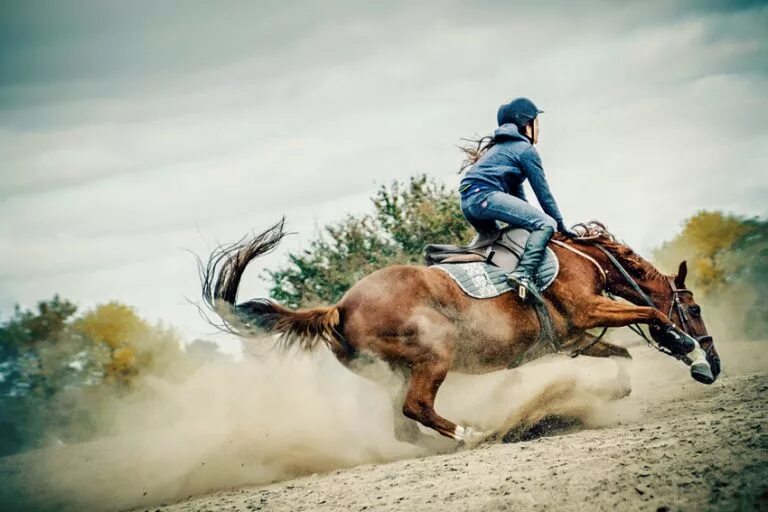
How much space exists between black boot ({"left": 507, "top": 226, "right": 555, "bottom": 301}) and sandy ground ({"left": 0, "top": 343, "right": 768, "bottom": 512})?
145cm

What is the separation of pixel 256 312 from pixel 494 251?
262 centimetres

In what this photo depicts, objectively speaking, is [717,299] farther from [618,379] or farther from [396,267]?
[396,267]

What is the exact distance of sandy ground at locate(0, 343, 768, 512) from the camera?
3.25 meters

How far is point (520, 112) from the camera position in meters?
6.93

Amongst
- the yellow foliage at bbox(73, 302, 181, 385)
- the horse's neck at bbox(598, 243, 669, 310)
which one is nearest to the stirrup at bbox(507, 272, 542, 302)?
the horse's neck at bbox(598, 243, 669, 310)

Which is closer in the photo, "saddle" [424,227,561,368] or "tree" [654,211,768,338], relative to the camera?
"saddle" [424,227,561,368]

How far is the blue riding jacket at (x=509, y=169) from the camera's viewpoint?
6.71 meters

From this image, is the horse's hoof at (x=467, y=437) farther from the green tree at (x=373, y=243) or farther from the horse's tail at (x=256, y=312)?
the green tree at (x=373, y=243)

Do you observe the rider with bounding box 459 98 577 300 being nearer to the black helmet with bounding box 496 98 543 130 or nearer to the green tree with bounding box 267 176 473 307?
the black helmet with bounding box 496 98 543 130

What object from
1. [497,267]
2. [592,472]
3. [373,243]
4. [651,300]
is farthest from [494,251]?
[373,243]

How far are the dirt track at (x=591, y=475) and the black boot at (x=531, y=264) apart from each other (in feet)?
4.74

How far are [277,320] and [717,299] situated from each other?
15.3 metres

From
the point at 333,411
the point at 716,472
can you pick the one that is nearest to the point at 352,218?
the point at 333,411

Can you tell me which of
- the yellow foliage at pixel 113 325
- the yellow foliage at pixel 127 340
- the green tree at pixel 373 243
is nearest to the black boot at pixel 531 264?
the green tree at pixel 373 243
